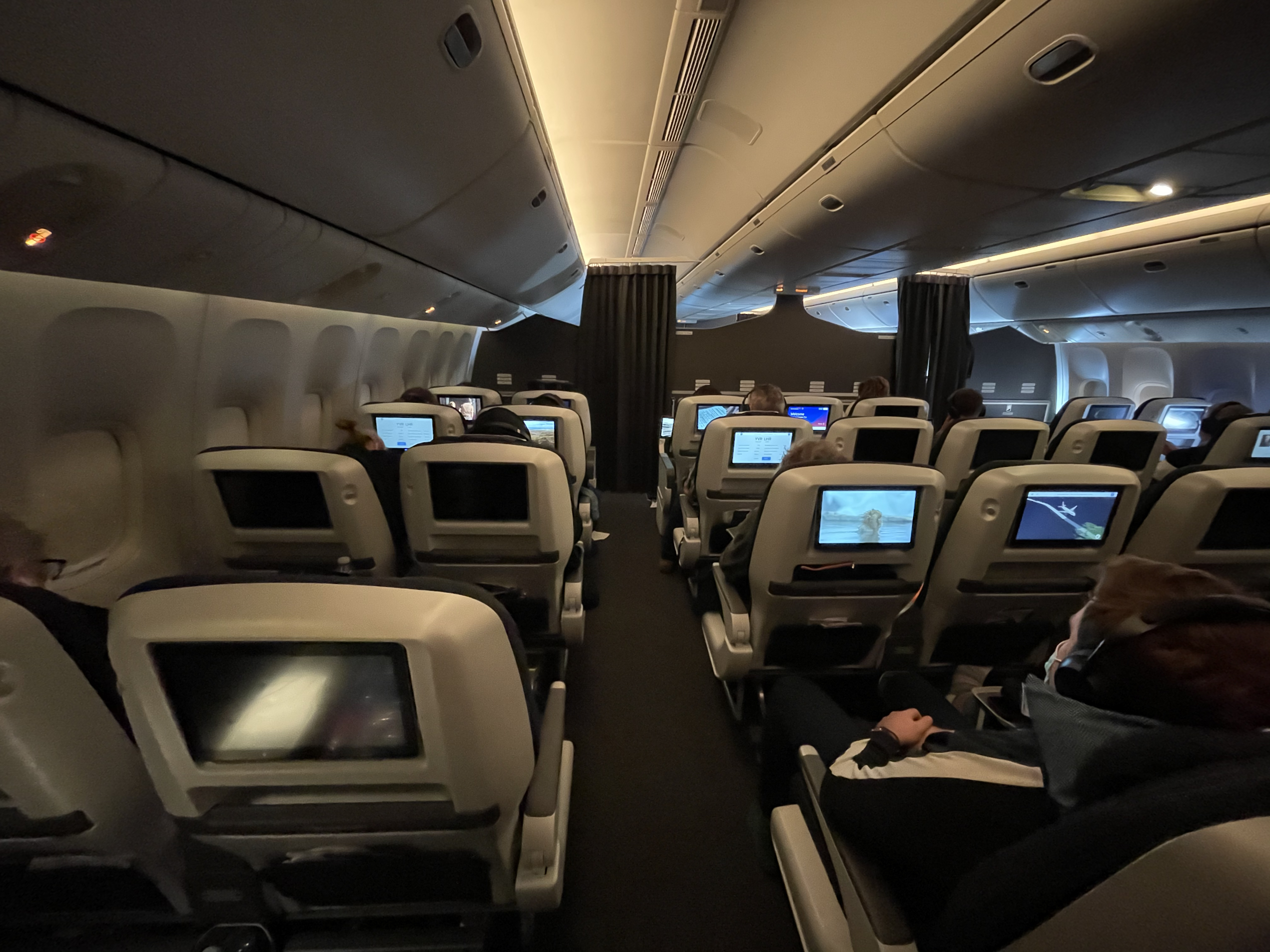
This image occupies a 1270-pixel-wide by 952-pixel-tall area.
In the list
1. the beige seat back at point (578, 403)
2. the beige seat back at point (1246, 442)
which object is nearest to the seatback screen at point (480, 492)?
the beige seat back at point (578, 403)

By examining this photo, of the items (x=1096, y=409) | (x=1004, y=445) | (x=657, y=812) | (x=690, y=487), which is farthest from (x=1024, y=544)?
(x=1096, y=409)

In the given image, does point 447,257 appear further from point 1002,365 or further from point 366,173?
point 1002,365

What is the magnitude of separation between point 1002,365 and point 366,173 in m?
10.4

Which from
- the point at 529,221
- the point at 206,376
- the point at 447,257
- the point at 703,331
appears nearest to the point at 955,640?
the point at 529,221

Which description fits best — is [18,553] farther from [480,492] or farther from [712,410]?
[712,410]

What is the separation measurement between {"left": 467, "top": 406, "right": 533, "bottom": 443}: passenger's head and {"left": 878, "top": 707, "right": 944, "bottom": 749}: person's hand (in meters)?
2.72

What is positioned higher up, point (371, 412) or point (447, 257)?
point (447, 257)

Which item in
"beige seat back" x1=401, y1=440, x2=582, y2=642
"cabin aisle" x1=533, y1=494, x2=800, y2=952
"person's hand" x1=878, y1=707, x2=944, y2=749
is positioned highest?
"beige seat back" x1=401, y1=440, x2=582, y2=642

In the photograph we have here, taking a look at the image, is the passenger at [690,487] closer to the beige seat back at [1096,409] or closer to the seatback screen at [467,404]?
the seatback screen at [467,404]

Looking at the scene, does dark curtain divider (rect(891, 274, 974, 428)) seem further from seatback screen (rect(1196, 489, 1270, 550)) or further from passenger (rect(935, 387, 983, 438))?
seatback screen (rect(1196, 489, 1270, 550))

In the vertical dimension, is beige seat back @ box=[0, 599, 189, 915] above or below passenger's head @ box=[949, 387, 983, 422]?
below

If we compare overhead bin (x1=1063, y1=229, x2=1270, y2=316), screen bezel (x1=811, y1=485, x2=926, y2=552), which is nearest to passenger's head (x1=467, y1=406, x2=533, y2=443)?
screen bezel (x1=811, y1=485, x2=926, y2=552)

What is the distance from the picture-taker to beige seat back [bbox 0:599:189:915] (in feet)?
3.20

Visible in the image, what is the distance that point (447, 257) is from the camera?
4.22 metres
